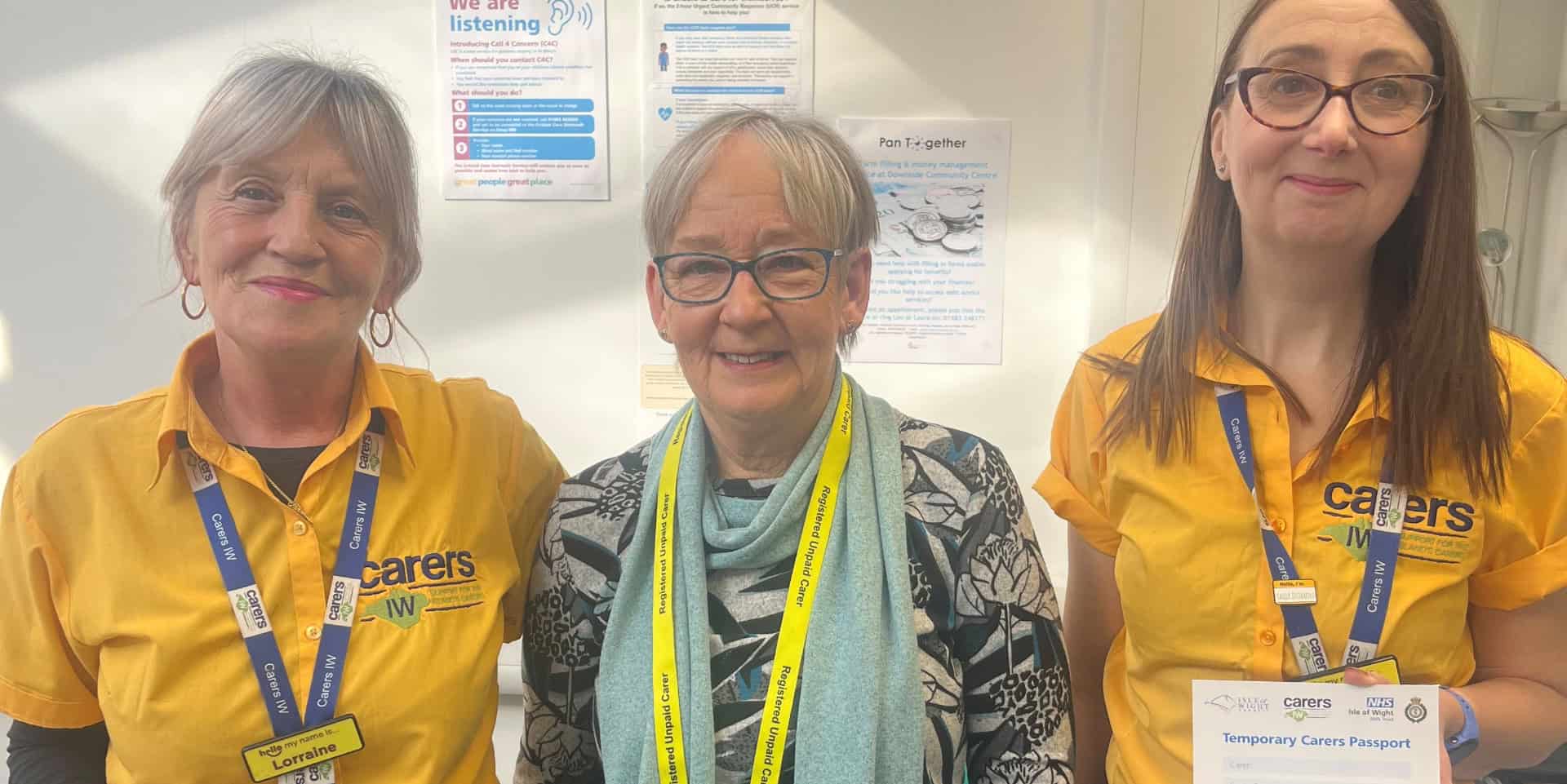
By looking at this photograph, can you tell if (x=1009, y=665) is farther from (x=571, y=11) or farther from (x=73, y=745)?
(x=571, y=11)

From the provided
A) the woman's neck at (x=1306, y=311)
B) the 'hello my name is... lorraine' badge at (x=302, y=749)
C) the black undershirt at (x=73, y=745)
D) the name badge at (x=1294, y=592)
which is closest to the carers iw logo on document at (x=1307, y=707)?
the name badge at (x=1294, y=592)

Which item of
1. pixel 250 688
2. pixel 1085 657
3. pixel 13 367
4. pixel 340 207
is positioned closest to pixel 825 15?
pixel 340 207

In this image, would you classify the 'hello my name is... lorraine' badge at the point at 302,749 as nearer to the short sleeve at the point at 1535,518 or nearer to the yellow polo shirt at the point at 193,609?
Result: the yellow polo shirt at the point at 193,609

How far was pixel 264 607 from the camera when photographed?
1.34 m

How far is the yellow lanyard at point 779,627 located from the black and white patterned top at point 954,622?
0.07 ft

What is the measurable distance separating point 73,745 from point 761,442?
1098mm

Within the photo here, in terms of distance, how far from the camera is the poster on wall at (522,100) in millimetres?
2672

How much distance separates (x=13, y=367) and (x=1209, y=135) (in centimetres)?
342

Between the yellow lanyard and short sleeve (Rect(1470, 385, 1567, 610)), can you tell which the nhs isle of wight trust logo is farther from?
the yellow lanyard

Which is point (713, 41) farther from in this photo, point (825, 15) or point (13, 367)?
point (13, 367)

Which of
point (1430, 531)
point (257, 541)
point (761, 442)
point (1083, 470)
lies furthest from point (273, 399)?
point (1430, 531)

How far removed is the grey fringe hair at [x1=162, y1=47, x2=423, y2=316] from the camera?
4.31 ft

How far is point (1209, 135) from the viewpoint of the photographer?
1.47m

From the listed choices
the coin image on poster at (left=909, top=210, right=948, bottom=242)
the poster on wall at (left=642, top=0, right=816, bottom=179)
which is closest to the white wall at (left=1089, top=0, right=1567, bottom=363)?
the coin image on poster at (left=909, top=210, right=948, bottom=242)
